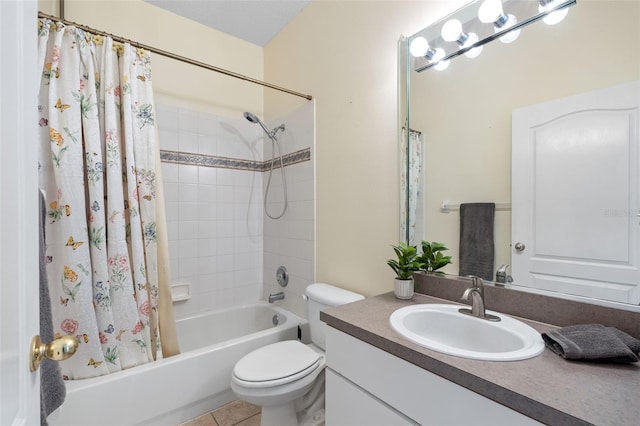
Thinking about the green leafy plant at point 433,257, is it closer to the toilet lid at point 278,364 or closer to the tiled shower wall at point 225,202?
the toilet lid at point 278,364

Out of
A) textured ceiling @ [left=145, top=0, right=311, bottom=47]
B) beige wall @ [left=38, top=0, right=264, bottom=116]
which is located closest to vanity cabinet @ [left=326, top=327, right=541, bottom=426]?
beige wall @ [left=38, top=0, right=264, bottom=116]

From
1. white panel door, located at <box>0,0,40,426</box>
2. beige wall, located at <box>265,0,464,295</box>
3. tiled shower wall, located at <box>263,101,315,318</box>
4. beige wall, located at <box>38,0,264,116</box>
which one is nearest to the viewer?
white panel door, located at <box>0,0,40,426</box>

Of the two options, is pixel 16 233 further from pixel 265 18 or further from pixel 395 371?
pixel 265 18

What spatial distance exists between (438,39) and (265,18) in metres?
1.46

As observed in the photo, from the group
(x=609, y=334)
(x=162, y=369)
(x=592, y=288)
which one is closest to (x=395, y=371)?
(x=609, y=334)

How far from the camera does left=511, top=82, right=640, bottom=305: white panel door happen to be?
800mm

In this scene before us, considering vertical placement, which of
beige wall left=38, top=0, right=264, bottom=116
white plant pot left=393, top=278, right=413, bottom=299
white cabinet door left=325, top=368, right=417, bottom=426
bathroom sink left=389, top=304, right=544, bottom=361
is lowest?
white cabinet door left=325, top=368, right=417, bottom=426

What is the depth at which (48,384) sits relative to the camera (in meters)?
0.71

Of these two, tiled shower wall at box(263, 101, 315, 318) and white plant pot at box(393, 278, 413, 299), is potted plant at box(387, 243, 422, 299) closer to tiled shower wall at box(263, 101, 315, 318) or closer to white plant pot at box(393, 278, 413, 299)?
white plant pot at box(393, 278, 413, 299)

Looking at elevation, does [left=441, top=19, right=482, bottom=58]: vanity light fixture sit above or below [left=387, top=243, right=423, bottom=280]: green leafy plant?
above

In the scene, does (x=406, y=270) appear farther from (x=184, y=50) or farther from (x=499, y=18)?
Result: (x=184, y=50)

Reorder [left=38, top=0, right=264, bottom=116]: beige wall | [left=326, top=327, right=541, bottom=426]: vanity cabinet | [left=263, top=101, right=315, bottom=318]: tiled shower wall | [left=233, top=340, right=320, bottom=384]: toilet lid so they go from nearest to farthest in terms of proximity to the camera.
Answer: [left=326, top=327, right=541, bottom=426]: vanity cabinet, [left=233, top=340, right=320, bottom=384]: toilet lid, [left=38, top=0, right=264, bottom=116]: beige wall, [left=263, top=101, right=315, bottom=318]: tiled shower wall

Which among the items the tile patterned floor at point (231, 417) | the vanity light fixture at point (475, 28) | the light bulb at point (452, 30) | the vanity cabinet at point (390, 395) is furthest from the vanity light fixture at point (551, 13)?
the tile patterned floor at point (231, 417)

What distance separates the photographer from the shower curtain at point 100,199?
131 cm
